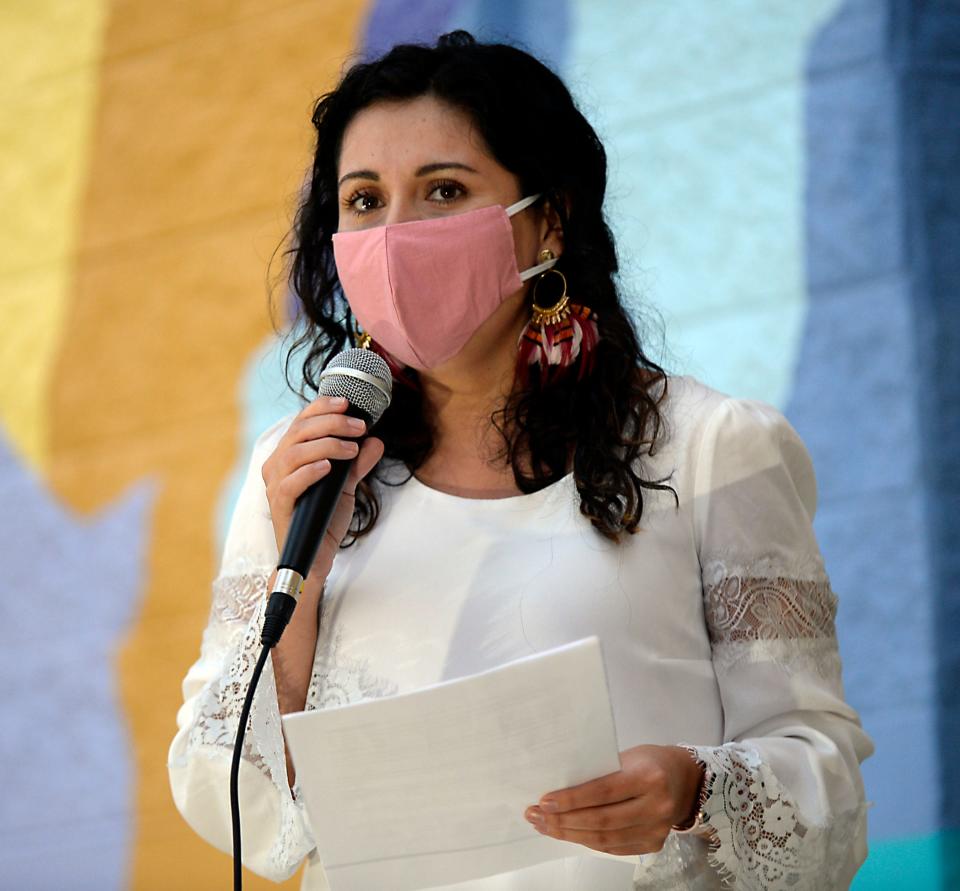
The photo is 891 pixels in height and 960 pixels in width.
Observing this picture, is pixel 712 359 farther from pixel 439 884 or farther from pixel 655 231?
pixel 439 884

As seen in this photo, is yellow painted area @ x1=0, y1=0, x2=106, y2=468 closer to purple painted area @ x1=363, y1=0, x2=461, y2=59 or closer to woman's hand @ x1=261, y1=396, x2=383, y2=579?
purple painted area @ x1=363, y1=0, x2=461, y2=59

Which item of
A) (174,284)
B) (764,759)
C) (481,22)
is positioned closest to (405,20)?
(481,22)

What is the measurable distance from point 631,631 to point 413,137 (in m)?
0.74

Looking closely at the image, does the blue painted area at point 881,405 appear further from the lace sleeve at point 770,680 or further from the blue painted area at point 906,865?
the lace sleeve at point 770,680

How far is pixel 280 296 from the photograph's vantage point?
337cm

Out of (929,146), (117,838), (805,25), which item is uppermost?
(805,25)

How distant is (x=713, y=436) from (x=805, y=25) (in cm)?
136

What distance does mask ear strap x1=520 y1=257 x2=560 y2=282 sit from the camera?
1893 millimetres

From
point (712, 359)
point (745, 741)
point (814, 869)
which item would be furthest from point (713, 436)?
point (712, 359)

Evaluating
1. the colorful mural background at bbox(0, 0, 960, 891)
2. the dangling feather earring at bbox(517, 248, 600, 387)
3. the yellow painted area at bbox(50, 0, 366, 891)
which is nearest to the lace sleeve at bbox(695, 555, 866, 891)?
the dangling feather earring at bbox(517, 248, 600, 387)

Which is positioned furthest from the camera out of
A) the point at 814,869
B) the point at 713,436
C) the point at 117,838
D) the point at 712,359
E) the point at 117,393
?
the point at 117,393

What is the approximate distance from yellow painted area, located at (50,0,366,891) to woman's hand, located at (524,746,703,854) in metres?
2.04

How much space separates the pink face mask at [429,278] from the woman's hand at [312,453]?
0.28 metres

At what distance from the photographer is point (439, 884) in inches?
54.5
